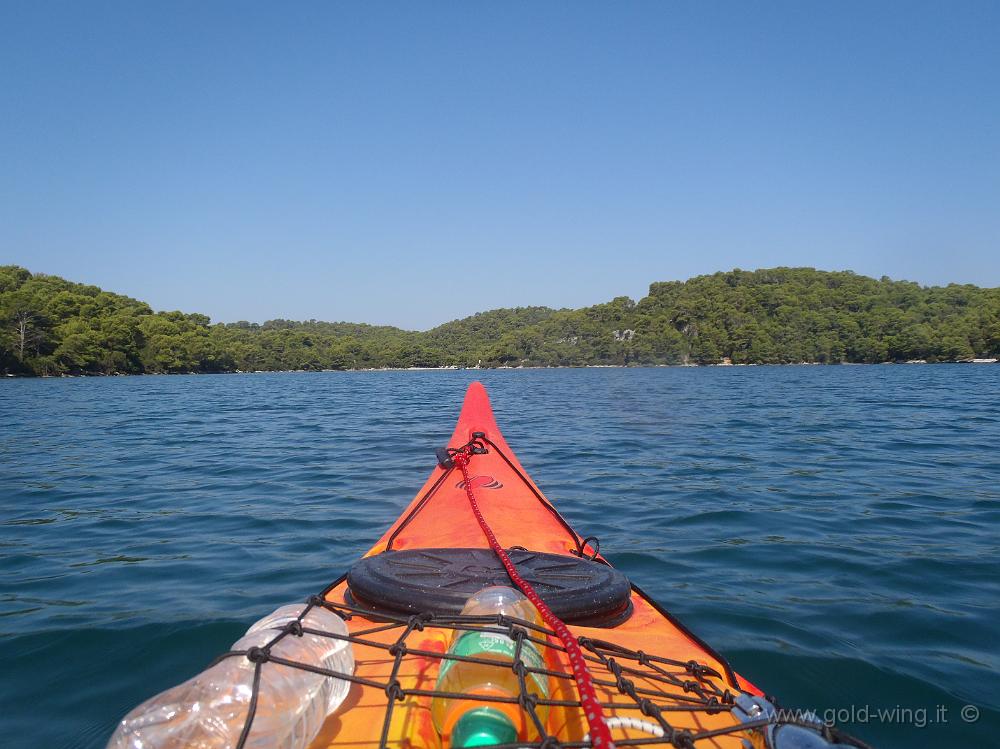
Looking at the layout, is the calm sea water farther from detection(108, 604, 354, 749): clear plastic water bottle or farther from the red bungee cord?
the red bungee cord

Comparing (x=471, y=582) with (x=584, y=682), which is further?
(x=471, y=582)

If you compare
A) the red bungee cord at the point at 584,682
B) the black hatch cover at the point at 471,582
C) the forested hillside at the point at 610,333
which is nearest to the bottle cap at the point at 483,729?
the red bungee cord at the point at 584,682

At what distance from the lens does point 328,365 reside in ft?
324

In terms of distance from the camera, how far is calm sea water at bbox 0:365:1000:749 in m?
2.77

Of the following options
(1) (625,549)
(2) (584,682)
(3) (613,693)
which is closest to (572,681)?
(3) (613,693)

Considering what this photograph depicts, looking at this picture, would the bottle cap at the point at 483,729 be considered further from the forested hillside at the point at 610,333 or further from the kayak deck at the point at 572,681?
the forested hillside at the point at 610,333

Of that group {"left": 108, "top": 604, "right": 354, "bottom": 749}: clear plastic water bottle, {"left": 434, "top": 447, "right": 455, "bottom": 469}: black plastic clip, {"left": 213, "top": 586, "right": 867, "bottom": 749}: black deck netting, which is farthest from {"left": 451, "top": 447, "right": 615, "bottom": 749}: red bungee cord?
{"left": 434, "top": 447, "right": 455, "bottom": 469}: black plastic clip

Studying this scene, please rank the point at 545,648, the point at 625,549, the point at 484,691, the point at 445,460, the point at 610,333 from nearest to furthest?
the point at 484,691 → the point at 545,648 → the point at 625,549 → the point at 445,460 → the point at 610,333

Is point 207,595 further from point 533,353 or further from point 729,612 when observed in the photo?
point 533,353

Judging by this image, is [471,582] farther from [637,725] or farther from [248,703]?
[248,703]

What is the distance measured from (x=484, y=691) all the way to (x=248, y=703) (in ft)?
1.82

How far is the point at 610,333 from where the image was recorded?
335 feet

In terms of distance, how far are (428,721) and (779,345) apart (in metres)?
90.6

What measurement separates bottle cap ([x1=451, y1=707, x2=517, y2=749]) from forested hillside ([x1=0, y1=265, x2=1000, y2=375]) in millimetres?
61468
